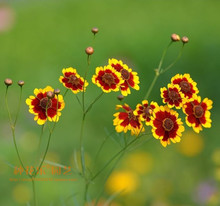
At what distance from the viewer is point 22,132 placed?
2600 millimetres

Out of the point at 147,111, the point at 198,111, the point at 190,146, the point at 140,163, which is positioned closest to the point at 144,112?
the point at 147,111

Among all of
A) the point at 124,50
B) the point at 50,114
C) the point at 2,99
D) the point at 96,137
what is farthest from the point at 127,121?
the point at 124,50

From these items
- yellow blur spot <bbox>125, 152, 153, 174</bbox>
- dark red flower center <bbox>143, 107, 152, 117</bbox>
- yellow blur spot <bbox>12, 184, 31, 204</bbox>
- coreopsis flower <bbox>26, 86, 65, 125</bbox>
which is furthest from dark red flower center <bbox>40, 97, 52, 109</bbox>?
yellow blur spot <bbox>125, 152, 153, 174</bbox>

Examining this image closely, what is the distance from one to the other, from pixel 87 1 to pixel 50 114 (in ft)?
13.0

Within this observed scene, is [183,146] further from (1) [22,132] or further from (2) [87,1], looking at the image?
(2) [87,1]

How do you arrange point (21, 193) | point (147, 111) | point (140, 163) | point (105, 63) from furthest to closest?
1. point (105, 63)
2. point (140, 163)
3. point (21, 193)
4. point (147, 111)

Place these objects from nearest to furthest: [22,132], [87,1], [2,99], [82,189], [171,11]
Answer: [82,189], [22,132], [2,99], [171,11], [87,1]

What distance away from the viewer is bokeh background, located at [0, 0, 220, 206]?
2182 mm

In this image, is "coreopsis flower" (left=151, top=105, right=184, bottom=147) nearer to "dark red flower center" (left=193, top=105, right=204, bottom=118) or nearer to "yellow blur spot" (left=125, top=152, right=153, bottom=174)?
A: "dark red flower center" (left=193, top=105, right=204, bottom=118)

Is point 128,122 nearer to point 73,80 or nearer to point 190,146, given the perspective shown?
point 73,80

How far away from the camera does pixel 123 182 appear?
219 cm

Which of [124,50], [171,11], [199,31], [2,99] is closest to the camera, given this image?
[2,99]

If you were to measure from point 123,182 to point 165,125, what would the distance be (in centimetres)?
121

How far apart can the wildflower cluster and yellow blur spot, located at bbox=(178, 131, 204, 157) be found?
4.37 ft
